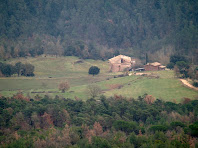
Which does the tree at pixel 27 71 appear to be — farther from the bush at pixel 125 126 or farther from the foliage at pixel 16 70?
the bush at pixel 125 126

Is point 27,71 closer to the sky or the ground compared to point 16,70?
closer to the ground

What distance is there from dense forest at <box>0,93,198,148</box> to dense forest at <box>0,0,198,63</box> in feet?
250

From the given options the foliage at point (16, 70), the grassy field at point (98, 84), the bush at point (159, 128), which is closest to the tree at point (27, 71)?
the foliage at point (16, 70)

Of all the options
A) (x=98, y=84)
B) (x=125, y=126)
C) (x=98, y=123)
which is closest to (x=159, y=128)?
(x=125, y=126)

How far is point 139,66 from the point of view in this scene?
3447 inches

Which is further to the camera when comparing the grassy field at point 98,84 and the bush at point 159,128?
the grassy field at point 98,84

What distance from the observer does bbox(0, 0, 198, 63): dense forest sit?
135 m

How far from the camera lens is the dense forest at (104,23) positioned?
443ft

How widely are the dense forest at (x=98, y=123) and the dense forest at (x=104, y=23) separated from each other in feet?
250

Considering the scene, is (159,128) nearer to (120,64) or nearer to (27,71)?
(27,71)

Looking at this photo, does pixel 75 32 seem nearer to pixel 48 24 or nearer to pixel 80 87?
pixel 48 24

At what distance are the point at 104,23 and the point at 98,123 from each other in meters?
133

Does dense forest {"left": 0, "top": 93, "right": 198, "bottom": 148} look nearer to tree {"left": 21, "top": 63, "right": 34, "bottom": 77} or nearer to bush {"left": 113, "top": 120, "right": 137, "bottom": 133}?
bush {"left": 113, "top": 120, "right": 137, "bottom": 133}

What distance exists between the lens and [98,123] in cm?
3822
